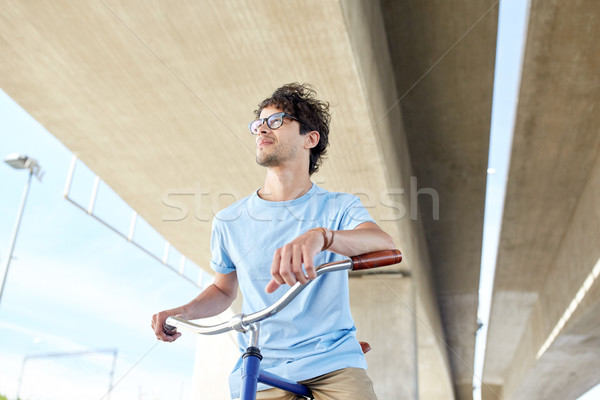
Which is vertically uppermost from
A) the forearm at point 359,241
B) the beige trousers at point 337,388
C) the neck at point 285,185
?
the neck at point 285,185

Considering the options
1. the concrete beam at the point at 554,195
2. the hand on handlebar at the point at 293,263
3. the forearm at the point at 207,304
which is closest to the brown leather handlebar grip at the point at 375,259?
the hand on handlebar at the point at 293,263

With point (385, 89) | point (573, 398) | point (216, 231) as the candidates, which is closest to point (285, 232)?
point (216, 231)

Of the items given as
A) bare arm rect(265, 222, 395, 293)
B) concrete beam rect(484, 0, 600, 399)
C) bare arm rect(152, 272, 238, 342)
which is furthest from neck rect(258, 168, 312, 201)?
concrete beam rect(484, 0, 600, 399)

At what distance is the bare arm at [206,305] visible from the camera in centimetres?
181

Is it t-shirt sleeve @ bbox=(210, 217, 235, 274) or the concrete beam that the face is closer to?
t-shirt sleeve @ bbox=(210, 217, 235, 274)

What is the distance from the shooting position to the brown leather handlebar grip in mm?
1475

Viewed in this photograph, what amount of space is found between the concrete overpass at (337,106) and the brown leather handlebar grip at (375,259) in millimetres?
3373

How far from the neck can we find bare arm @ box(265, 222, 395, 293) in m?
0.49

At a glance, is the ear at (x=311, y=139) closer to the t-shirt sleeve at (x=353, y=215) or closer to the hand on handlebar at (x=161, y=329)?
the t-shirt sleeve at (x=353, y=215)

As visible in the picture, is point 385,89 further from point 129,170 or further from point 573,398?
point 573,398

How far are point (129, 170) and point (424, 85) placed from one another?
4.63 metres

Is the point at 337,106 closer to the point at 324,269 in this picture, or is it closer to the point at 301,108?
the point at 301,108

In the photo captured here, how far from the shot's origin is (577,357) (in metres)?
14.5

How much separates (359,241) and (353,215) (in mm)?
292
